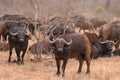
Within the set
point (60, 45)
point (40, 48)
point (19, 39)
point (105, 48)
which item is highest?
point (60, 45)

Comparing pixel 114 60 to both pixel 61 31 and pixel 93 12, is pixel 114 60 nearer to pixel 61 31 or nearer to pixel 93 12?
pixel 61 31

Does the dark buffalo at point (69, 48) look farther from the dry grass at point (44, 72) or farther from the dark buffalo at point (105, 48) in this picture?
the dark buffalo at point (105, 48)

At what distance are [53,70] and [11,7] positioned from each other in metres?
31.1

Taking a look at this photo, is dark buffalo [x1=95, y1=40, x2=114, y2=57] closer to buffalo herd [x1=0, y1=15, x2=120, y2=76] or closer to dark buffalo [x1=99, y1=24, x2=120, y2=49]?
buffalo herd [x1=0, y1=15, x2=120, y2=76]

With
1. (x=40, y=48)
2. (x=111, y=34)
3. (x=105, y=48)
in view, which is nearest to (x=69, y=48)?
(x=40, y=48)

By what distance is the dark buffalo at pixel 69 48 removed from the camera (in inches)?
495

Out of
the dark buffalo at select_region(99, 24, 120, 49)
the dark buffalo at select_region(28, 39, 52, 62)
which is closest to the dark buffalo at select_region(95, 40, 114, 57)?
the dark buffalo at select_region(99, 24, 120, 49)

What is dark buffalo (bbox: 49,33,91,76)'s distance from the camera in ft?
41.2

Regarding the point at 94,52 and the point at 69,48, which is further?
the point at 94,52

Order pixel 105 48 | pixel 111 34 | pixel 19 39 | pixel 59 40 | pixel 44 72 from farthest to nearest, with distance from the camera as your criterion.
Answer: pixel 111 34 < pixel 105 48 < pixel 19 39 < pixel 44 72 < pixel 59 40

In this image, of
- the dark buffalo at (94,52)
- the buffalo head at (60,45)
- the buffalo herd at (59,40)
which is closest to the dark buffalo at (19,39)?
the buffalo herd at (59,40)

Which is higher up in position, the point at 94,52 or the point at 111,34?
the point at 111,34

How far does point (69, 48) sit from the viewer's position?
12875 mm

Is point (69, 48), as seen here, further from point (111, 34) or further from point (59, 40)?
point (111, 34)
